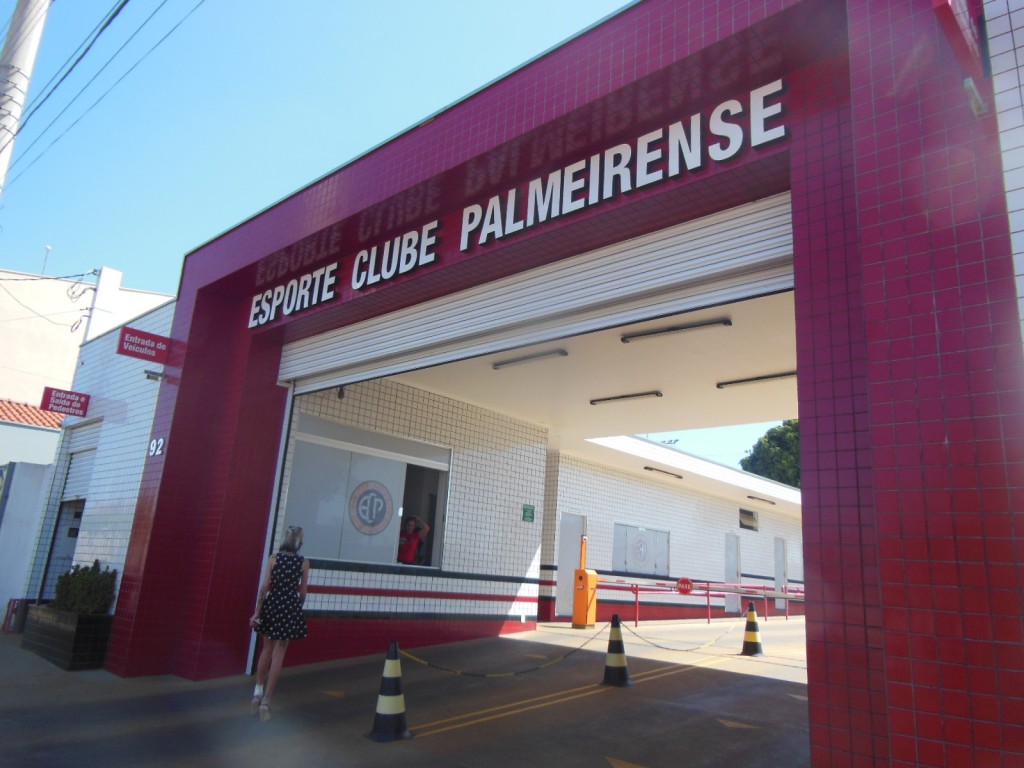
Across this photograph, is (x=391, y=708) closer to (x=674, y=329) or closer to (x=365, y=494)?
(x=674, y=329)

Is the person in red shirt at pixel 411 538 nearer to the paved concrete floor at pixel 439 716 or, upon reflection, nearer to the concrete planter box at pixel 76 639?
the paved concrete floor at pixel 439 716

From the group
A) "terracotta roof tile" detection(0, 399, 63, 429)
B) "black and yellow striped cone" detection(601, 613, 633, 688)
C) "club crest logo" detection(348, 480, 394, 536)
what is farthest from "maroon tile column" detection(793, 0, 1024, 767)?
"terracotta roof tile" detection(0, 399, 63, 429)

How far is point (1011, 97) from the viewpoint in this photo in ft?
13.0

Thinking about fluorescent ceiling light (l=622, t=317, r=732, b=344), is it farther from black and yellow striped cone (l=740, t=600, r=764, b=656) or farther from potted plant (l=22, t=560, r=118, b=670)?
potted plant (l=22, t=560, r=118, b=670)

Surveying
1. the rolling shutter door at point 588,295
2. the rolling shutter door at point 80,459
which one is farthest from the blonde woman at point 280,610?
the rolling shutter door at point 80,459

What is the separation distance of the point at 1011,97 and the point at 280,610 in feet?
23.2

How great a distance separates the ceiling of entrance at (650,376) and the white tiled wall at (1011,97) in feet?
11.1

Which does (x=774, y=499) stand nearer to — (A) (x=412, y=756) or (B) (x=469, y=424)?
(B) (x=469, y=424)

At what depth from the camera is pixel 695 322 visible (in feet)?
27.7

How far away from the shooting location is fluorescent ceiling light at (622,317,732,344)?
8.33 m

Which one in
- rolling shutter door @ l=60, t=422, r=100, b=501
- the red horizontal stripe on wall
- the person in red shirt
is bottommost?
the red horizontal stripe on wall

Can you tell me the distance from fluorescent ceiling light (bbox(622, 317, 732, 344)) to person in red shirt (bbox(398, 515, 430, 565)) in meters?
5.11

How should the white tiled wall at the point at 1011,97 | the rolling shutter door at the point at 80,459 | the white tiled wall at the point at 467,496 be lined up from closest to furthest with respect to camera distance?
the white tiled wall at the point at 1011,97
the white tiled wall at the point at 467,496
the rolling shutter door at the point at 80,459

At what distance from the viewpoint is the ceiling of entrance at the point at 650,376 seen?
28.5 ft
